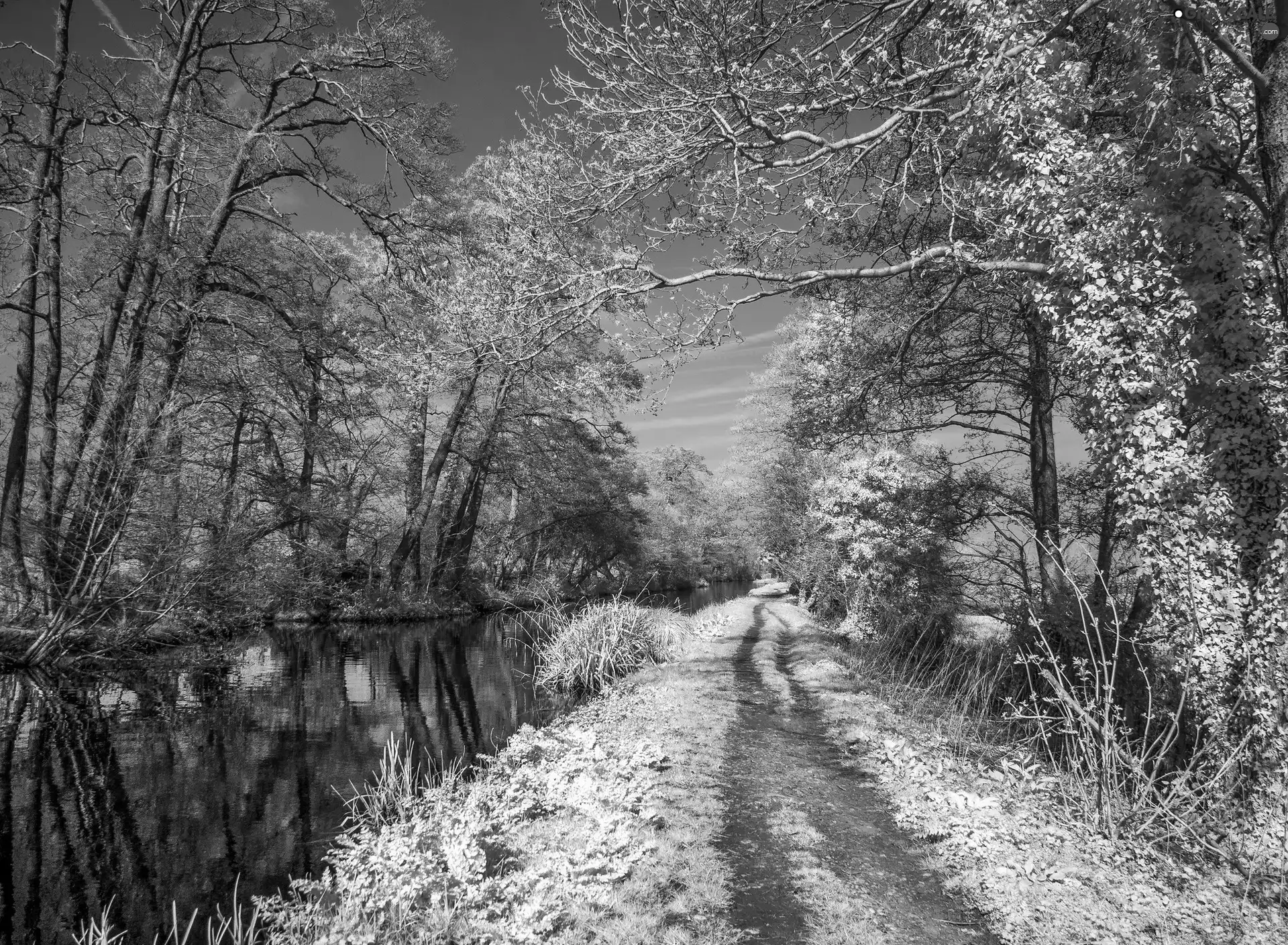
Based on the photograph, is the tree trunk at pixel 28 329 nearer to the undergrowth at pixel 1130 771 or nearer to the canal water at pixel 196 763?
the canal water at pixel 196 763

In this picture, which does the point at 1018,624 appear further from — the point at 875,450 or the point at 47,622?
the point at 47,622

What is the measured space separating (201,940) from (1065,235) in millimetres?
8037

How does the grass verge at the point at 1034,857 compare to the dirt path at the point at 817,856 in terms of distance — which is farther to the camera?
the dirt path at the point at 817,856

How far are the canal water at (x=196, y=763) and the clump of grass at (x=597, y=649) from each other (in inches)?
26.1

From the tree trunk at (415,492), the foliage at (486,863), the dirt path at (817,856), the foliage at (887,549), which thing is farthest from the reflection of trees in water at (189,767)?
the tree trunk at (415,492)

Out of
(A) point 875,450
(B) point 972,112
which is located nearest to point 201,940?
(B) point 972,112

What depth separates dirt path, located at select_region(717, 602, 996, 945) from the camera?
3641 millimetres

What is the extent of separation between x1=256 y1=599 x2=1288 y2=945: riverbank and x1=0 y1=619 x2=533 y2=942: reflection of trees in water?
1169 millimetres

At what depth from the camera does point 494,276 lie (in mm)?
7055

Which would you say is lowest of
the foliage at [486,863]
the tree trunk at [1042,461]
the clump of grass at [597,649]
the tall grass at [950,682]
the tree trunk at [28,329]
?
the tall grass at [950,682]

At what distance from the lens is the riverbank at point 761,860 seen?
11.6ft

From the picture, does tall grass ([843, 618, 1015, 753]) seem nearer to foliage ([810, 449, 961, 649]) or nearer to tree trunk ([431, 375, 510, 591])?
foliage ([810, 449, 961, 649])

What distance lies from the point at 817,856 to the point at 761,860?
37 cm

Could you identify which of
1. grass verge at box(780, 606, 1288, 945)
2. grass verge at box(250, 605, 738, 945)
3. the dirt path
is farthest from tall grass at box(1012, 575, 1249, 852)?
grass verge at box(250, 605, 738, 945)
